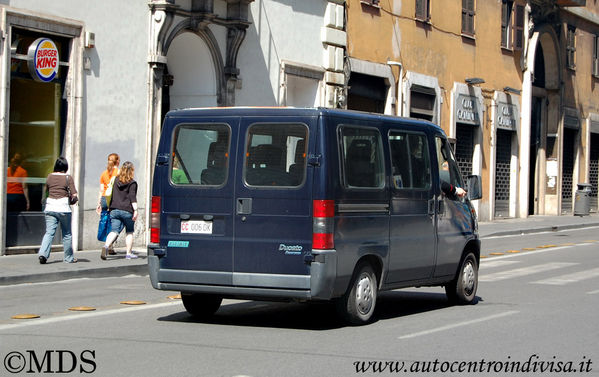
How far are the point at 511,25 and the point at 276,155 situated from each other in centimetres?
2857

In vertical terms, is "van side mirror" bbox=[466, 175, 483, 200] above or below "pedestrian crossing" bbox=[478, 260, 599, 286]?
above

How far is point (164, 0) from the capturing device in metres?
20.9

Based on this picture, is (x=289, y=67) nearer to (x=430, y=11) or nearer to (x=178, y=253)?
(x=430, y=11)

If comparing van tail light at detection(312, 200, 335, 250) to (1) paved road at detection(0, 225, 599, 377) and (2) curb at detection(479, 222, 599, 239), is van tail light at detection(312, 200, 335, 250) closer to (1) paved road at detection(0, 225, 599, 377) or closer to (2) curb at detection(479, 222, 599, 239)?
(1) paved road at detection(0, 225, 599, 377)

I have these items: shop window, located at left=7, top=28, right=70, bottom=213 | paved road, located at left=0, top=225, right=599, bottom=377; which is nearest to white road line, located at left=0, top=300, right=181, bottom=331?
paved road, located at left=0, top=225, right=599, bottom=377

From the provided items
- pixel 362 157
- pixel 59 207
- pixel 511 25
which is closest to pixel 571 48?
pixel 511 25

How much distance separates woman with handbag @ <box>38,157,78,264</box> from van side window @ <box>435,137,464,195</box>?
6.73m

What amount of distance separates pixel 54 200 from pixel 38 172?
244 cm

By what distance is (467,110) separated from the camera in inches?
1347

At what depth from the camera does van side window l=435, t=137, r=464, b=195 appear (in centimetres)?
1196

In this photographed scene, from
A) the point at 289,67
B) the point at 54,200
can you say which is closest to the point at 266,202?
the point at 54,200

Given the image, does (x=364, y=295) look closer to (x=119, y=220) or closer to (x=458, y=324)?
(x=458, y=324)

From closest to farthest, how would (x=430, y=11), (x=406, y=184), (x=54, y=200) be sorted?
(x=406, y=184) < (x=54, y=200) < (x=430, y=11)

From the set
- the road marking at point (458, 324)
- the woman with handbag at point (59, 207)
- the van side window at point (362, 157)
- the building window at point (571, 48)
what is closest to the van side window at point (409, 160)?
the van side window at point (362, 157)
